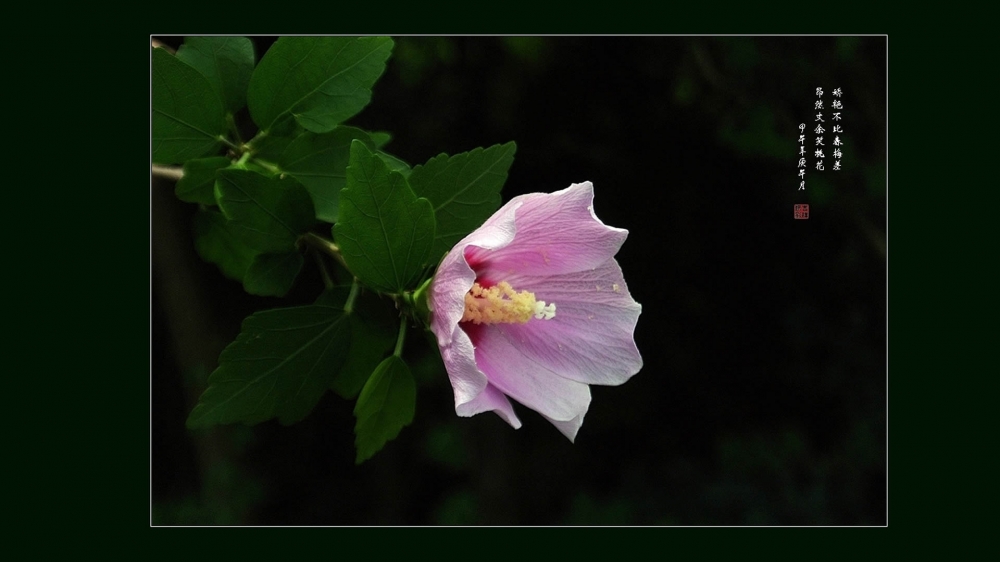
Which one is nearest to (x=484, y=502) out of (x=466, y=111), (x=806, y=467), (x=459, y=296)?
(x=806, y=467)

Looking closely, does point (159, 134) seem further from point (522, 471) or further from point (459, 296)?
point (522, 471)

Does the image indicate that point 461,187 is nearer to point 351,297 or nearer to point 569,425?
point 351,297

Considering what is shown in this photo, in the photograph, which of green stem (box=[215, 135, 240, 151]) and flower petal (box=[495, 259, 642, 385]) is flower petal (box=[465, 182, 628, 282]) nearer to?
flower petal (box=[495, 259, 642, 385])

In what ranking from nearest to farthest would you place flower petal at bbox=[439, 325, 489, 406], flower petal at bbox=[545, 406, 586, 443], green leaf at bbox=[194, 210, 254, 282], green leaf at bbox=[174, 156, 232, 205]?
flower petal at bbox=[439, 325, 489, 406]
flower petal at bbox=[545, 406, 586, 443]
green leaf at bbox=[174, 156, 232, 205]
green leaf at bbox=[194, 210, 254, 282]

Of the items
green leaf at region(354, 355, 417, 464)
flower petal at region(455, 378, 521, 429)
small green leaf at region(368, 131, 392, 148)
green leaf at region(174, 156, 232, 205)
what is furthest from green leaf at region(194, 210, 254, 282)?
flower petal at region(455, 378, 521, 429)

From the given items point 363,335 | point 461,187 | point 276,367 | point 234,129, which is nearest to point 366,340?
point 363,335

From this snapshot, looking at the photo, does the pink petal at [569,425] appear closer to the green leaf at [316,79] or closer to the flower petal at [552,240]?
the flower petal at [552,240]

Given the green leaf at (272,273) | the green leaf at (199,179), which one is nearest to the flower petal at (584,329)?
the green leaf at (272,273)
